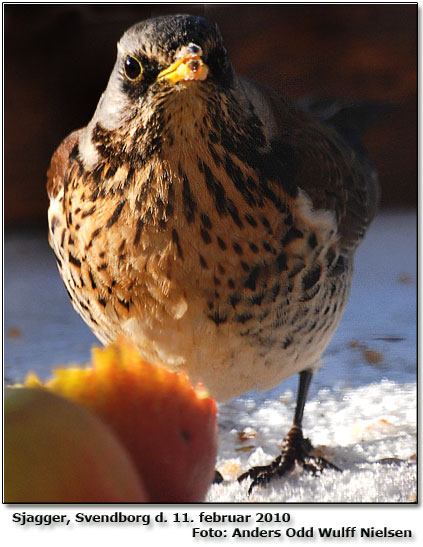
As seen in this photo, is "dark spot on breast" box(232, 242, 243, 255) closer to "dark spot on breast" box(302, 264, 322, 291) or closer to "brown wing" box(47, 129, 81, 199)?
"dark spot on breast" box(302, 264, 322, 291)

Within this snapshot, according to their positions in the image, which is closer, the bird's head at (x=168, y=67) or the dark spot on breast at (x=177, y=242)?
the bird's head at (x=168, y=67)

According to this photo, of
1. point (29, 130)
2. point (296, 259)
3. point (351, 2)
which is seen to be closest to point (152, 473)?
point (296, 259)

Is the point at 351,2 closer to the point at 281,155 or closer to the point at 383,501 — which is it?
the point at 281,155

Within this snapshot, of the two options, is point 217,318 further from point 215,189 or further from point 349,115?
point 349,115

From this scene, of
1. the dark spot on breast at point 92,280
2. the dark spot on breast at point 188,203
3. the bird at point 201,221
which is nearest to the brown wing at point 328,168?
the bird at point 201,221

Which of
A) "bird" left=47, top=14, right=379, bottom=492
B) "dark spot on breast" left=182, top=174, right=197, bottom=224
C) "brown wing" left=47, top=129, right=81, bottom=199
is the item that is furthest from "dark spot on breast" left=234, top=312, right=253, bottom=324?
"brown wing" left=47, top=129, right=81, bottom=199

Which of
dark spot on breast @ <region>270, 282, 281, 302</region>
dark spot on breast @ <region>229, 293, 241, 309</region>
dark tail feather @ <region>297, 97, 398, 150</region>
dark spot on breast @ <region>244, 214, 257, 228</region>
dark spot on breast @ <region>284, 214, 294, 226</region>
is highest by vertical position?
dark tail feather @ <region>297, 97, 398, 150</region>

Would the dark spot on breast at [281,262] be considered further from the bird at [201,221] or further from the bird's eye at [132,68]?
the bird's eye at [132,68]
